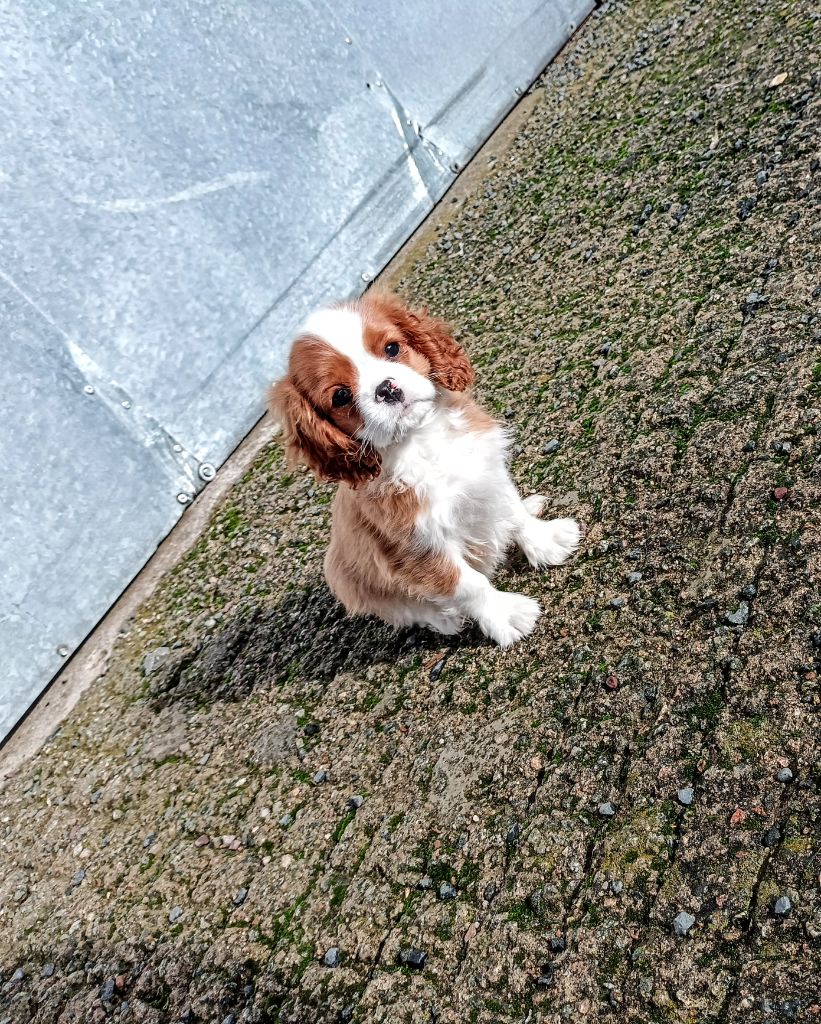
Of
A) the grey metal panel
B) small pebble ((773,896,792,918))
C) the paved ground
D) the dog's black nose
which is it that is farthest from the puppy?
the grey metal panel

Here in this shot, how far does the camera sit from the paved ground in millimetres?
2363

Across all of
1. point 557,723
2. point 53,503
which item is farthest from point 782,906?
point 53,503

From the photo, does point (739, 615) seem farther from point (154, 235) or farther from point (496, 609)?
point (154, 235)

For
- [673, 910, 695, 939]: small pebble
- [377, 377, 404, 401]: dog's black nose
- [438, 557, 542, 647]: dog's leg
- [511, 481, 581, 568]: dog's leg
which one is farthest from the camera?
[511, 481, 581, 568]: dog's leg

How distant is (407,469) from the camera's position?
3.17 meters

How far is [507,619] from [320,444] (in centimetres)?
114

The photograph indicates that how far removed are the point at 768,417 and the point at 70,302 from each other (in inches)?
183

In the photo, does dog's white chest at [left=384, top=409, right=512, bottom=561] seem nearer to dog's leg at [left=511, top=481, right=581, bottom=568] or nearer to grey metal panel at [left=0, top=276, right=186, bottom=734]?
dog's leg at [left=511, top=481, right=581, bottom=568]

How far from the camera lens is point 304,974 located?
280 cm

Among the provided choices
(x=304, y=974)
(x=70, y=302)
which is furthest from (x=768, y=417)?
(x=70, y=302)

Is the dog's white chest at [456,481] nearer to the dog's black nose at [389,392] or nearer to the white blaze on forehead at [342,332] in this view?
the dog's black nose at [389,392]

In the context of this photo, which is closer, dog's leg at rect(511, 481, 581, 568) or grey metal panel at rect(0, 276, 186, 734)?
dog's leg at rect(511, 481, 581, 568)

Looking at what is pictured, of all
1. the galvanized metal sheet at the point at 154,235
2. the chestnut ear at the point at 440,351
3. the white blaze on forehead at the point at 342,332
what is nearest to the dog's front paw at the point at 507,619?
the chestnut ear at the point at 440,351

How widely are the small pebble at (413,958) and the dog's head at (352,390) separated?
1.71 meters
